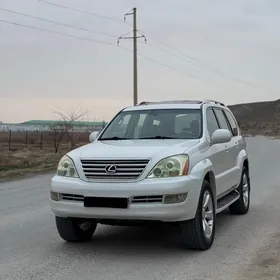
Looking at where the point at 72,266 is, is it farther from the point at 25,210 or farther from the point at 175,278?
the point at 25,210

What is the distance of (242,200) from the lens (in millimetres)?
9172

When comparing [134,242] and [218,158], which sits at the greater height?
[218,158]

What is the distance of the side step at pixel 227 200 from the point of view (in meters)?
7.54

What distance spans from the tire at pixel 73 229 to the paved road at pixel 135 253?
0.12 m

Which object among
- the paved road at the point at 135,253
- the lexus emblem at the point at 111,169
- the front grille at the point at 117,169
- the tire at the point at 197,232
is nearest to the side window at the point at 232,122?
the paved road at the point at 135,253

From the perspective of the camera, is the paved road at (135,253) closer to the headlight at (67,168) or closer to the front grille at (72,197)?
the front grille at (72,197)

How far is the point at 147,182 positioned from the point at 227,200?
2458mm

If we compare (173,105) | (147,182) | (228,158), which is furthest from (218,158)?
(147,182)

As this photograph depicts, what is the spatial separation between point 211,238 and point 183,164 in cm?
114

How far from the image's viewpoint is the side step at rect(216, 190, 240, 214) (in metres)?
7.54

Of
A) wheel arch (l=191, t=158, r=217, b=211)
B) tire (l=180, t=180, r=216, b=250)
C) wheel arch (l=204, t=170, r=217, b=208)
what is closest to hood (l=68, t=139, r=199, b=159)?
wheel arch (l=191, t=158, r=217, b=211)

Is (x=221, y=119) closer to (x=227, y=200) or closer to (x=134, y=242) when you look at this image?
(x=227, y=200)

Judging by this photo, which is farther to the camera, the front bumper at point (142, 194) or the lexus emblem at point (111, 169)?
the lexus emblem at point (111, 169)

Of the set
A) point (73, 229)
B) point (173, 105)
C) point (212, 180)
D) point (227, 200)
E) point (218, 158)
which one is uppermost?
point (173, 105)
